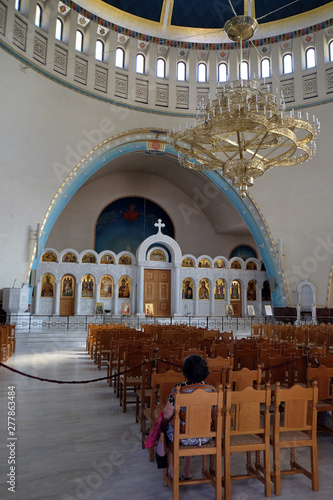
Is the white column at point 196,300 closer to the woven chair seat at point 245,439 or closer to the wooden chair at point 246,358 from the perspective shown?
the wooden chair at point 246,358

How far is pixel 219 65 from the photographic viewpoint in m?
20.8

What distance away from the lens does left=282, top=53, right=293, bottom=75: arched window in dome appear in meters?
20.2

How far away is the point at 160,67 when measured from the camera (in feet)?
67.6

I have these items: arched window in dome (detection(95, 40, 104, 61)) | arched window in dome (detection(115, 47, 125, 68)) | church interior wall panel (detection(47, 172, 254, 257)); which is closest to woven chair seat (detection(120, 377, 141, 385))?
arched window in dome (detection(95, 40, 104, 61))

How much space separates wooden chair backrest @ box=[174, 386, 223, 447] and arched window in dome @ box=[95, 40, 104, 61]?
19.3 meters

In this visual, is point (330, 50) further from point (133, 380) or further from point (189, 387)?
point (189, 387)

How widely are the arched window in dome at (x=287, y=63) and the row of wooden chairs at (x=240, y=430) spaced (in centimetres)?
2065

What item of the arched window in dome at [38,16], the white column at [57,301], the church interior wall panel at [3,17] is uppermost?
the arched window in dome at [38,16]

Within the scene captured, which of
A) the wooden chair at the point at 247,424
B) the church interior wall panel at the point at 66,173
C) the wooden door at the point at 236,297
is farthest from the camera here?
the wooden door at the point at 236,297

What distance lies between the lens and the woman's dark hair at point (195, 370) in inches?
125

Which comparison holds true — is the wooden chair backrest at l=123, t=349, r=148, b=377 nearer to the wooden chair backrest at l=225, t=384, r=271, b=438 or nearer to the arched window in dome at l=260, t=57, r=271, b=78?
the wooden chair backrest at l=225, t=384, r=271, b=438

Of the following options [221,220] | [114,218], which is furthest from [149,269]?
[221,220]

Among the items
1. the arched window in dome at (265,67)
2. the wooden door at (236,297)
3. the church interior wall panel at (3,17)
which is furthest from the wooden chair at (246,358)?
the arched window in dome at (265,67)

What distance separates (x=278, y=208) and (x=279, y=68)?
23.7 ft
